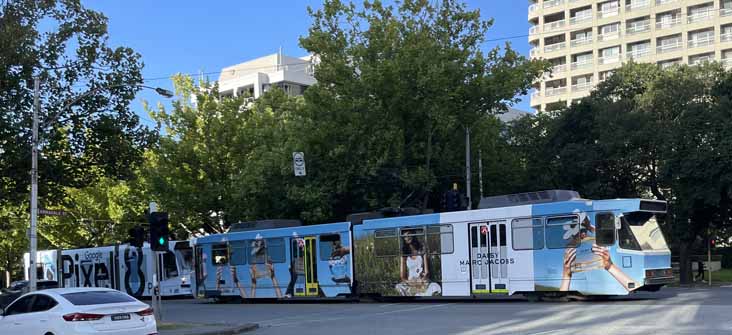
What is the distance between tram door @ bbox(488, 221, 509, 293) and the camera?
77.8 ft

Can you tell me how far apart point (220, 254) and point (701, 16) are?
203ft

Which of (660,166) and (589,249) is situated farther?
(660,166)

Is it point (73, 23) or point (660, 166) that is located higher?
point (73, 23)

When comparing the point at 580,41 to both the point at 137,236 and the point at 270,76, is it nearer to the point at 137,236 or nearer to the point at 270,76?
the point at 270,76

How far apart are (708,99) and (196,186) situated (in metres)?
28.2

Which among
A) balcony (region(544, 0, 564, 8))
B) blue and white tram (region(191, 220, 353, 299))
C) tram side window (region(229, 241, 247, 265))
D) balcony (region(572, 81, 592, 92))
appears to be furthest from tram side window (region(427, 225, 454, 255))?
balcony (region(544, 0, 564, 8))

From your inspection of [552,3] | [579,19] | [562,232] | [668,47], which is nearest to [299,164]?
[562,232]

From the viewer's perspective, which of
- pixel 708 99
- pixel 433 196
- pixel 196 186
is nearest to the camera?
pixel 708 99

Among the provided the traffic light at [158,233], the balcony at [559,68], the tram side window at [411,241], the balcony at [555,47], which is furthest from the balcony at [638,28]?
the traffic light at [158,233]

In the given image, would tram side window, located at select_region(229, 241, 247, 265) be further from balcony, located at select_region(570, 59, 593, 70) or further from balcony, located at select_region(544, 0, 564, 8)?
balcony, located at select_region(544, 0, 564, 8)

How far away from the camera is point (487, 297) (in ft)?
89.5

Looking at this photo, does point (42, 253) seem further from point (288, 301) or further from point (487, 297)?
point (487, 297)

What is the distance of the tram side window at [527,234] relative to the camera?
23.1 meters

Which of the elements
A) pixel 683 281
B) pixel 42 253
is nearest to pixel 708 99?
pixel 683 281
